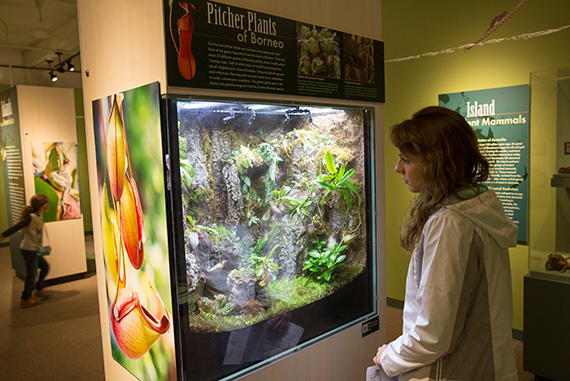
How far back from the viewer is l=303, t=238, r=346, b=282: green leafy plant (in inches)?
92.4

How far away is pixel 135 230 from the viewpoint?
1.92 meters

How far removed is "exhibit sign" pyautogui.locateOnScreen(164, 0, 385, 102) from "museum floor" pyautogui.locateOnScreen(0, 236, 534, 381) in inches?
69.1

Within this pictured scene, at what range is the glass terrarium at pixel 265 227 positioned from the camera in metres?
1.78

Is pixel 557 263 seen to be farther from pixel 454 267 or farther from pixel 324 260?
pixel 454 267

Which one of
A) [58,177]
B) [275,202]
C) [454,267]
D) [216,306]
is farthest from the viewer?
[58,177]

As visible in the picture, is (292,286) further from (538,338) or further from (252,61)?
(538,338)

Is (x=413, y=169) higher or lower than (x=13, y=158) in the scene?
lower

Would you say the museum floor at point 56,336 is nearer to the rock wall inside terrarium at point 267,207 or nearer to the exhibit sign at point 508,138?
the rock wall inside terrarium at point 267,207

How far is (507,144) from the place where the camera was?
11.9 ft

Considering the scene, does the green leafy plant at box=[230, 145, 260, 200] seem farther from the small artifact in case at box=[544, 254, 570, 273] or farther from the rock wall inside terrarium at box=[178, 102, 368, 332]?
the small artifact in case at box=[544, 254, 570, 273]

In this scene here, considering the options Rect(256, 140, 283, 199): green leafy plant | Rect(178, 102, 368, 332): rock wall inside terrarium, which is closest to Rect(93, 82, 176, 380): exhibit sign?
Rect(178, 102, 368, 332): rock wall inside terrarium

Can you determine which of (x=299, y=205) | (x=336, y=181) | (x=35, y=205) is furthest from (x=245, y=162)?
(x=35, y=205)

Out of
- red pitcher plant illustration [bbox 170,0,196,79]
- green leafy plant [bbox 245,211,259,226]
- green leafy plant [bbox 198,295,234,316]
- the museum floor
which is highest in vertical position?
red pitcher plant illustration [bbox 170,0,196,79]

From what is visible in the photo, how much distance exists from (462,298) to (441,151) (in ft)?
1.55
